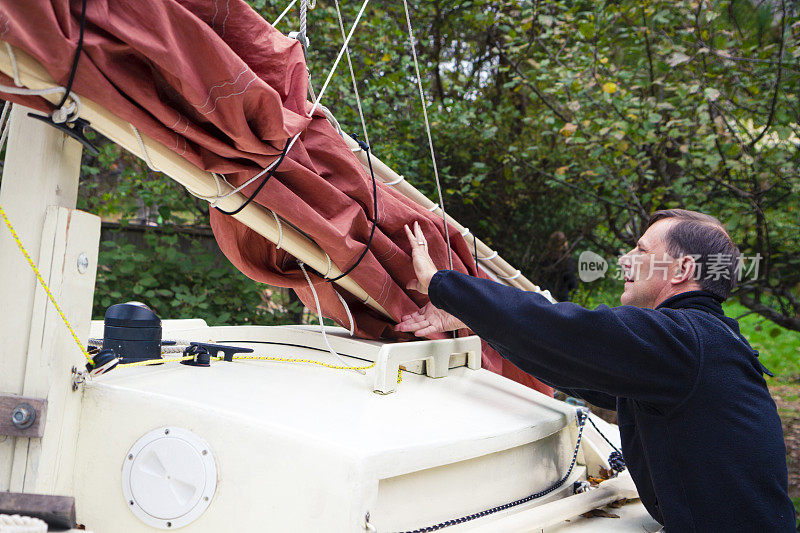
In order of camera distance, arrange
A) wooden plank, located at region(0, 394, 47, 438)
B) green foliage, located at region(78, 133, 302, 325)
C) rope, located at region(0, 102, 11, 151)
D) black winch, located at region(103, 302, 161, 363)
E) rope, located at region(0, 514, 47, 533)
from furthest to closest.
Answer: green foliage, located at region(78, 133, 302, 325) < black winch, located at region(103, 302, 161, 363) < rope, located at region(0, 102, 11, 151) < wooden plank, located at region(0, 394, 47, 438) < rope, located at region(0, 514, 47, 533)

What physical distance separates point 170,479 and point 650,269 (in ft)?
4.39

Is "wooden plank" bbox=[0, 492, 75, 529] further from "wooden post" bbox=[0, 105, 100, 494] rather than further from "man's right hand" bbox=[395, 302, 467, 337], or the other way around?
"man's right hand" bbox=[395, 302, 467, 337]

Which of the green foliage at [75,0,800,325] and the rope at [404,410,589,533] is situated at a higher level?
the green foliage at [75,0,800,325]

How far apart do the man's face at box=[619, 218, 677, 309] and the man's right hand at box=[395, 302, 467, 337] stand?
0.51m

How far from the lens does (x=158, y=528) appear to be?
1312 mm

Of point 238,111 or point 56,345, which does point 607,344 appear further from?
point 56,345

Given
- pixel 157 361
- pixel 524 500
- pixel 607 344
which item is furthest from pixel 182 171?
pixel 524 500

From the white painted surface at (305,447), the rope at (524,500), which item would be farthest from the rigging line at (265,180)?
the rope at (524,500)

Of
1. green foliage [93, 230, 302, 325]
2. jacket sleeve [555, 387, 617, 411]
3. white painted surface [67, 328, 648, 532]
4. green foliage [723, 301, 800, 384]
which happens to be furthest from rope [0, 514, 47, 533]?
green foliage [723, 301, 800, 384]

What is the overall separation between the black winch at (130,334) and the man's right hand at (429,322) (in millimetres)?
736

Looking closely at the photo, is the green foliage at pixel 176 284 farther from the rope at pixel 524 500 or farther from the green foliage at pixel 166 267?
the rope at pixel 524 500

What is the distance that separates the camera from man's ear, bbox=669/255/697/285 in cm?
170

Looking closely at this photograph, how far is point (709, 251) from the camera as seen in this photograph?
5.57ft

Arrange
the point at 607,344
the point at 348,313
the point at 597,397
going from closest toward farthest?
the point at 607,344
the point at 597,397
the point at 348,313
